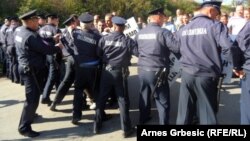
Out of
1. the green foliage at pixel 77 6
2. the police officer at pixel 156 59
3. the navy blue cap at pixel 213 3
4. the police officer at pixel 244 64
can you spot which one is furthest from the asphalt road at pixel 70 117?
the green foliage at pixel 77 6

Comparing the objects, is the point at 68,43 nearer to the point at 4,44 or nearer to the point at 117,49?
the point at 117,49

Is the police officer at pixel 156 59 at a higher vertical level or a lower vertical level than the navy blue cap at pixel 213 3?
lower

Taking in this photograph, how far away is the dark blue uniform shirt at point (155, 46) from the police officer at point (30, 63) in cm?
165

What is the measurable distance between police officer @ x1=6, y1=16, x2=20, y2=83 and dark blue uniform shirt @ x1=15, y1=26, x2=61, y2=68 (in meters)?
4.40

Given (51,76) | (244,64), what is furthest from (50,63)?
(244,64)

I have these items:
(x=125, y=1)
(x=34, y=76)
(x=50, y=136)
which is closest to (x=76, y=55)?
(x=34, y=76)

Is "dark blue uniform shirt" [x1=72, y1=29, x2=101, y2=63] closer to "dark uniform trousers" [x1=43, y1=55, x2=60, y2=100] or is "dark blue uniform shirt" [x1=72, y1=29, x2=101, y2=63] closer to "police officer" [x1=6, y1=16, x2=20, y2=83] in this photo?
"dark uniform trousers" [x1=43, y1=55, x2=60, y2=100]

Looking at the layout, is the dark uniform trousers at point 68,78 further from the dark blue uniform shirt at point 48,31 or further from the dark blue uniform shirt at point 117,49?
the dark blue uniform shirt at point 117,49

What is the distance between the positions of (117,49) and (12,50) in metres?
5.40

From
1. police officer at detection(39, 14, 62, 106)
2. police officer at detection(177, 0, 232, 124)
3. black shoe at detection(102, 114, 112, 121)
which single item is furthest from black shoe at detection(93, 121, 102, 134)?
police officer at detection(39, 14, 62, 106)

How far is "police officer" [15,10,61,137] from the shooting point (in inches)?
258

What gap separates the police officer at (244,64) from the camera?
552cm

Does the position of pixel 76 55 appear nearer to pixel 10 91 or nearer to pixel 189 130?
pixel 189 130

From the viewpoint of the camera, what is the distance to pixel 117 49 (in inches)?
259
